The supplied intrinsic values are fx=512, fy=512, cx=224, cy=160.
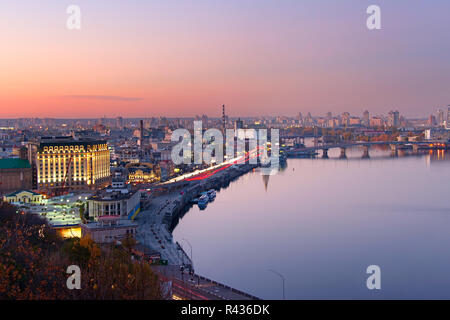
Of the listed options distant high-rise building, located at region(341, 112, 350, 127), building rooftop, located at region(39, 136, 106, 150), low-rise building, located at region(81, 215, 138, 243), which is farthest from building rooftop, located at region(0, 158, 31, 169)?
distant high-rise building, located at region(341, 112, 350, 127)

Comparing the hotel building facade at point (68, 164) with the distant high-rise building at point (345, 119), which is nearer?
the hotel building facade at point (68, 164)

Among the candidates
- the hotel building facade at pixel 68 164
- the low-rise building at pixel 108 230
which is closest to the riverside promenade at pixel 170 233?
the low-rise building at pixel 108 230

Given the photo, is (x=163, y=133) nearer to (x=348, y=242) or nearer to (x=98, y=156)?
(x=98, y=156)

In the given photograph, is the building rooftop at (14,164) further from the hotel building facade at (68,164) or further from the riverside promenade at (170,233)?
the riverside promenade at (170,233)

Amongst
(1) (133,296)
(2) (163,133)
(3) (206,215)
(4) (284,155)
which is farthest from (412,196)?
(2) (163,133)

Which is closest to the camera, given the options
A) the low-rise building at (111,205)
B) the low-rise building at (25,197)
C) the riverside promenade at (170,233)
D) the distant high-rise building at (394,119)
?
the riverside promenade at (170,233)

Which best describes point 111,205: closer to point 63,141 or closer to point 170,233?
point 170,233

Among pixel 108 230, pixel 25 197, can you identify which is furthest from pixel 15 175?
pixel 108 230
